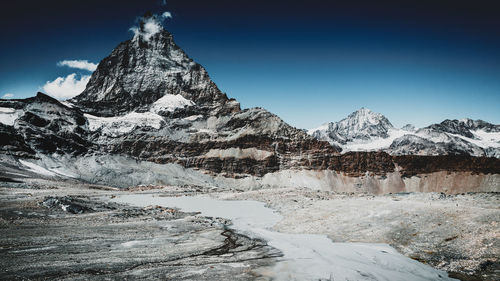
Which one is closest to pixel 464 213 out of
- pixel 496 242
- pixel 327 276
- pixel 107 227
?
pixel 496 242

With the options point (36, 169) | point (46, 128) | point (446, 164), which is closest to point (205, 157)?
point (36, 169)

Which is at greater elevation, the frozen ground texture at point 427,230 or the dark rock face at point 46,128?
the dark rock face at point 46,128

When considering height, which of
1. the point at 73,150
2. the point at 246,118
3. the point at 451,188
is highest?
the point at 246,118

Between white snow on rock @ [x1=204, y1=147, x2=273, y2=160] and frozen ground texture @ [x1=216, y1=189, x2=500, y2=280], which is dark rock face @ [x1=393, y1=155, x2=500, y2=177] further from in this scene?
frozen ground texture @ [x1=216, y1=189, x2=500, y2=280]

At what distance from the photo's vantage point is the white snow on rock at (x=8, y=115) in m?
164

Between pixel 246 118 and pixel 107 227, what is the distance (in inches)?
6447

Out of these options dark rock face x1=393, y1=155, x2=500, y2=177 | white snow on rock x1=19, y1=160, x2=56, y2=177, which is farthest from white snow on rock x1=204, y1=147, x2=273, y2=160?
white snow on rock x1=19, y1=160, x2=56, y2=177

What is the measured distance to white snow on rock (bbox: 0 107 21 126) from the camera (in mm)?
163725

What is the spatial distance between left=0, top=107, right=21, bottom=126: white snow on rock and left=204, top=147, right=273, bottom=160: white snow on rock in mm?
111267

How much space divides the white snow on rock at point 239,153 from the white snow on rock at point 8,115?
11127 centimetres

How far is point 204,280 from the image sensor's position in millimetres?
10930

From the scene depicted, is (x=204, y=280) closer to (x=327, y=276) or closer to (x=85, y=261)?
(x=327, y=276)

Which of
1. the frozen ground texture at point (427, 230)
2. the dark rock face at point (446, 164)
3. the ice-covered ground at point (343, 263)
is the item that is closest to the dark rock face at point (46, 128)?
the frozen ground texture at point (427, 230)

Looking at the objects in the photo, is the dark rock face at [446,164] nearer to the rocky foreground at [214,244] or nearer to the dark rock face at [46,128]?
the rocky foreground at [214,244]
